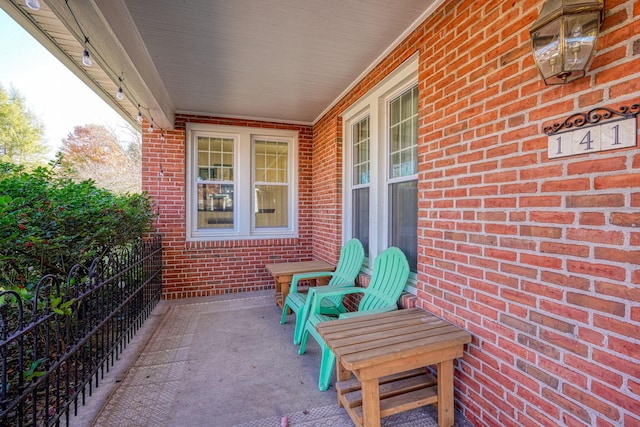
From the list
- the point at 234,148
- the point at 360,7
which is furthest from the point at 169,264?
the point at 360,7

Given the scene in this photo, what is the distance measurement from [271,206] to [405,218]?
9.22 ft

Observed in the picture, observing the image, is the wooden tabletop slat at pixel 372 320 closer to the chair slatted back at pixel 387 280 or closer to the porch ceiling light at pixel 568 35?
the chair slatted back at pixel 387 280

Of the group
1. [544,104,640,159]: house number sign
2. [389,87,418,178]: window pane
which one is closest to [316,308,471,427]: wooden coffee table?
[544,104,640,159]: house number sign

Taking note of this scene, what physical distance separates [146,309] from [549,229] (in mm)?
4159

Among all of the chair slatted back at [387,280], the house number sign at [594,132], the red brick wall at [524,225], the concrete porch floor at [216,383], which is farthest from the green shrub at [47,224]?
the house number sign at [594,132]

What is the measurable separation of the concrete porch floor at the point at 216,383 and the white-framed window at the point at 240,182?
167 cm

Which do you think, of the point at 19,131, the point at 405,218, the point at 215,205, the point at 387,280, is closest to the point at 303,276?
the point at 387,280

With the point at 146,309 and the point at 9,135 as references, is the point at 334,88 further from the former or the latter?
the point at 9,135

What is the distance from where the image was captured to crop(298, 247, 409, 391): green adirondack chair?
2217 millimetres

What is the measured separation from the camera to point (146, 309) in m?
3.56

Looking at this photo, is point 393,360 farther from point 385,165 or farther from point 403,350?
point 385,165

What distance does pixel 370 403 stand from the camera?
1557 millimetres

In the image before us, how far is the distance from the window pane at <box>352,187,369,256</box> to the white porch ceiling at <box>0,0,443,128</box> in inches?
53.5

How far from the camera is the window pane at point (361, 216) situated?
11.6 ft
